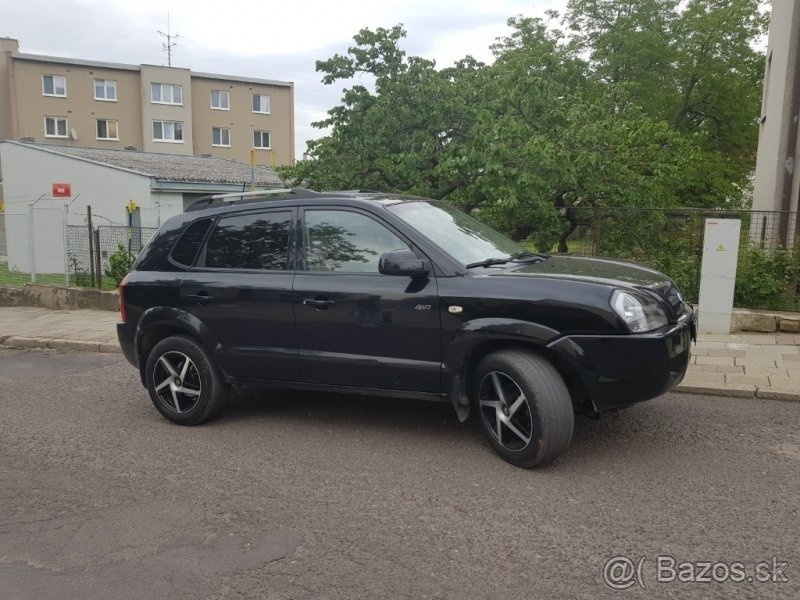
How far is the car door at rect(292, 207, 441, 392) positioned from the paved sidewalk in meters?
3.01

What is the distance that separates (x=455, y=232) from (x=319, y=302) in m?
1.17

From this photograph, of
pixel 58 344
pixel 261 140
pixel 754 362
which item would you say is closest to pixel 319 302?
pixel 754 362

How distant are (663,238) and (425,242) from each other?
5.99 m

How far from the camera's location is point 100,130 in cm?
4666

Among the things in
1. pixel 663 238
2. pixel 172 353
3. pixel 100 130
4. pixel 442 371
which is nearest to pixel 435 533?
pixel 442 371

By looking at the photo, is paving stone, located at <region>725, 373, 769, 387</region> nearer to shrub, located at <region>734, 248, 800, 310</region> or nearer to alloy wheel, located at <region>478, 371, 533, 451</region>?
shrub, located at <region>734, 248, 800, 310</region>

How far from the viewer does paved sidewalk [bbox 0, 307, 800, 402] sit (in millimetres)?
6301

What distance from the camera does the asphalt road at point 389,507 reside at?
3.18 m

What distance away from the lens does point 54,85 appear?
4553 centimetres

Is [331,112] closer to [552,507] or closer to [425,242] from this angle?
[425,242]

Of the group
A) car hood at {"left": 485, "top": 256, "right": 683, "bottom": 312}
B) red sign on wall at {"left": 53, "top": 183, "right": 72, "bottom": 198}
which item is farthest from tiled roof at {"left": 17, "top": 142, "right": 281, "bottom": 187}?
car hood at {"left": 485, "top": 256, "right": 683, "bottom": 312}

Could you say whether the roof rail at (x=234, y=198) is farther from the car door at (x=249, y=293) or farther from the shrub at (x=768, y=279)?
the shrub at (x=768, y=279)

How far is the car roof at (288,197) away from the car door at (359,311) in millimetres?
167

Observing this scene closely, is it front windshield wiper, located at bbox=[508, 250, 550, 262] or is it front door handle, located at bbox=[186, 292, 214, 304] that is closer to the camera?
front windshield wiper, located at bbox=[508, 250, 550, 262]
